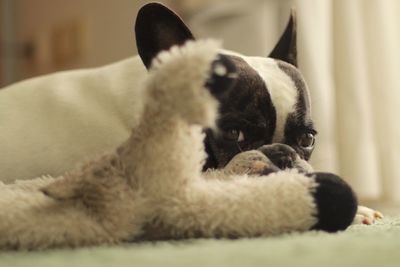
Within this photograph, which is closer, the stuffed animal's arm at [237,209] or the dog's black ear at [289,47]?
the stuffed animal's arm at [237,209]

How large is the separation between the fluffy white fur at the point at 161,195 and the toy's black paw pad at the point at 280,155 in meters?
0.18

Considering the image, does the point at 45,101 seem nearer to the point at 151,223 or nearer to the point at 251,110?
the point at 251,110

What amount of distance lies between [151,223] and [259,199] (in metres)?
0.12

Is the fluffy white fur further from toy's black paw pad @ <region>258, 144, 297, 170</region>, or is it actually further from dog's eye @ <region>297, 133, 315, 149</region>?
dog's eye @ <region>297, 133, 315, 149</region>

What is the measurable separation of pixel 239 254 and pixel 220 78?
156 millimetres

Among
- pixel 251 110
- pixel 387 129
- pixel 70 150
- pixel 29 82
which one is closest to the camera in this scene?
pixel 251 110

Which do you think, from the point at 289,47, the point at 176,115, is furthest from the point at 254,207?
the point at 289,47

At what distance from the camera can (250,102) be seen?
0.92m

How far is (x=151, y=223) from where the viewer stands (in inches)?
24.6

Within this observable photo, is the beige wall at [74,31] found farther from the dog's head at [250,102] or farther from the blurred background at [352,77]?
the dog's head at [250,102]

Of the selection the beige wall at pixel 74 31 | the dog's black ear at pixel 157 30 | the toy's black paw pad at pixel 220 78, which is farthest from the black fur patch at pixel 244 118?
the beige wall at pixel 74 31

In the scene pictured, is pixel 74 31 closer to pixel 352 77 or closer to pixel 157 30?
pixel 352 77

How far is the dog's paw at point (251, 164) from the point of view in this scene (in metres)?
0.74

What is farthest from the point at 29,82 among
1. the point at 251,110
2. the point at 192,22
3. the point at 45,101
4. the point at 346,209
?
the point at 192,22
